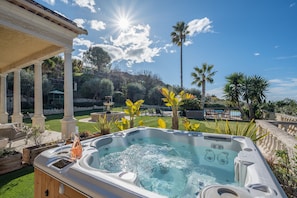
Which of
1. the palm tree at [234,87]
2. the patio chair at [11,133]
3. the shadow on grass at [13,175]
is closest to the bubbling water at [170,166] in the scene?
the shadow on grass at [13,175]

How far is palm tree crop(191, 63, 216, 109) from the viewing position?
16.3 m

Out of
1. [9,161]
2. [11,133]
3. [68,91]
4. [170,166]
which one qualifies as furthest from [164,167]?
[11,133]

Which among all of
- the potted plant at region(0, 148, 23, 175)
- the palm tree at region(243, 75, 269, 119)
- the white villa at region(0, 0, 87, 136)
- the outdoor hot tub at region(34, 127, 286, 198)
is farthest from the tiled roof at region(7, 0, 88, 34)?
the palm tree at region(243, 75, 269, 119)

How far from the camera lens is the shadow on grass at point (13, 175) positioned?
3053 millimetres

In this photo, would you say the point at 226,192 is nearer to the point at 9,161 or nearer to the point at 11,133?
the point at 9,161

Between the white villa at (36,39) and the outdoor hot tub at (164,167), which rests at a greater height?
the white villa at (36,39)

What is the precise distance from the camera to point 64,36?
5789 mm

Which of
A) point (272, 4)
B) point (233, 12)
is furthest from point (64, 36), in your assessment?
point (272, 4)

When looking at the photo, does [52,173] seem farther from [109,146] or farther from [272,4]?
[272,4]

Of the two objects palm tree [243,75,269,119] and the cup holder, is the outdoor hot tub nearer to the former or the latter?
the cup holder

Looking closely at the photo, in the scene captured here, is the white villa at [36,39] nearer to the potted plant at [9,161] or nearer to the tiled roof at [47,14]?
the tiled roof at [47,14]

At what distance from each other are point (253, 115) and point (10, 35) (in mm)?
14812

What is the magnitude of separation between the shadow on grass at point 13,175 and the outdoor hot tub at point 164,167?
1346 millimetres

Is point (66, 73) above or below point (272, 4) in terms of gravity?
below
